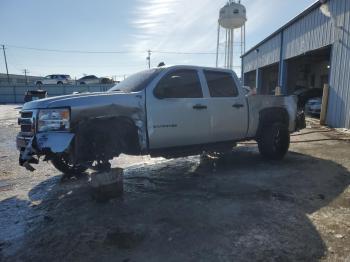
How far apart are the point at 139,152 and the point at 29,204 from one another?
5.94ft

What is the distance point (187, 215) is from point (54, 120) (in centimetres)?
224

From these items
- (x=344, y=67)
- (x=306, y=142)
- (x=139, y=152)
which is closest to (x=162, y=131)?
(x=139, y=152)

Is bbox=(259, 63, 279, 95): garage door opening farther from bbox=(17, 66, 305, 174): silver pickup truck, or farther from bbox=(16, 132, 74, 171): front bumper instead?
bbox=(16, 132, 74, 171): front bumper

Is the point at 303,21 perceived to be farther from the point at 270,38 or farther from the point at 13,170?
the point at 13,170

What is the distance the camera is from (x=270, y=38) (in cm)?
2167

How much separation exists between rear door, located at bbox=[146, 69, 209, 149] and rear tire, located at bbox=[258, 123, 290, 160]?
1764 millimetres

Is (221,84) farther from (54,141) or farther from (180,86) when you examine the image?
(54,141)

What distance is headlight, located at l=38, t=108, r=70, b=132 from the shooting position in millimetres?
4262

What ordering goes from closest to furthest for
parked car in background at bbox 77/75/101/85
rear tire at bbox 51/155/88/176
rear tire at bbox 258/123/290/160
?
1. rear tire at bbox 51/155/88/176
2. rear tire at bbox 258/123/290/160
3. parked car in background at bbox 77/75/101/85

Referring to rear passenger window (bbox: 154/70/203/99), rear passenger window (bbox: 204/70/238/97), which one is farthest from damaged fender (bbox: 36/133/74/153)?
rear passenger window (bbox: 204/70/238/97)

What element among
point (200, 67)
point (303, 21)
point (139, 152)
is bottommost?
point (139, 152)

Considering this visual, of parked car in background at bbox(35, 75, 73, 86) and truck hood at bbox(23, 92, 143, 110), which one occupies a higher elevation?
parked car in background at bbox(35, 75, 73, 86)

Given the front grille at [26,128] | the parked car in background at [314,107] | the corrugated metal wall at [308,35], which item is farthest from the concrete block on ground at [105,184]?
the parked car in background at [314,107]

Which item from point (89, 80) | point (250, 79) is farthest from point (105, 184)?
point (89, 80)
